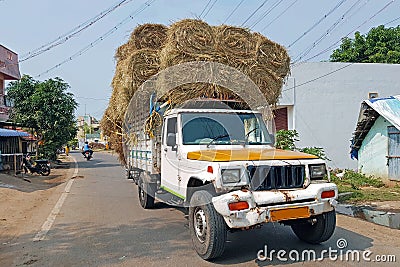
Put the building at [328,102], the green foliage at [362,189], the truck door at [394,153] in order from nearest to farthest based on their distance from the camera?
the green foliage at [362,189] → the truck door at [394,153] → the building at [328,102]

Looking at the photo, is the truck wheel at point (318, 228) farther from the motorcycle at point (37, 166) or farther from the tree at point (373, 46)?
the tree at point (373, 46)

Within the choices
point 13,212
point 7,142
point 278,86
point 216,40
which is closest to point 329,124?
point 278,86

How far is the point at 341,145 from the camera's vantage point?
17000 mm

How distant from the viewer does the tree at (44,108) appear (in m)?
21.7

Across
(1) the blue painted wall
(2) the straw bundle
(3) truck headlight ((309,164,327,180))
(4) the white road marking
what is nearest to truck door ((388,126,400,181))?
(1) the blue painted wall

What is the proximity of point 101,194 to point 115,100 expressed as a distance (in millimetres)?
→ 3425

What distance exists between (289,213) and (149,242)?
2.44m

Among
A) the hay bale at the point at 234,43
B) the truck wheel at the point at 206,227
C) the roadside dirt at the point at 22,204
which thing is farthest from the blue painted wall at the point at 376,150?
the roadside dirt at the point at 22,204

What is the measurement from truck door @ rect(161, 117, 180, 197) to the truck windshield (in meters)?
0.23

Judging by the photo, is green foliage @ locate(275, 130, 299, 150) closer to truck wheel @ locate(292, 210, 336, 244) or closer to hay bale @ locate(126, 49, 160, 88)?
hay bale @ locate(126, 49, 160, 88)

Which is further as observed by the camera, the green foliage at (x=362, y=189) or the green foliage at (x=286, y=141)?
the green foliage at (x=286, y=141)

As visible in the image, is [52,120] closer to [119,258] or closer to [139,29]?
[139,29]

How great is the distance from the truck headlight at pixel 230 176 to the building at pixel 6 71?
2057cm

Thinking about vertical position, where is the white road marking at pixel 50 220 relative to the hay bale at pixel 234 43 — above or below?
below
